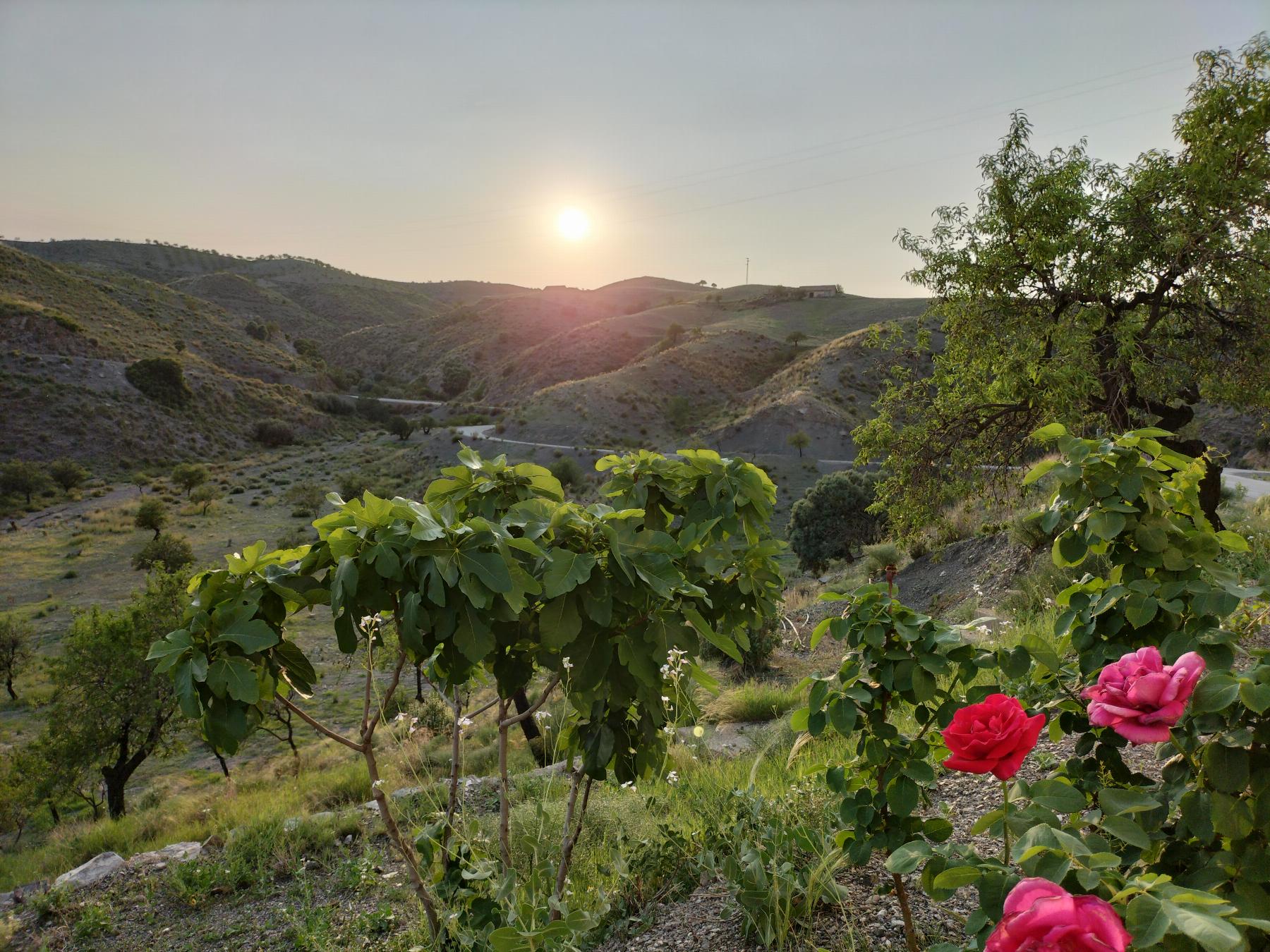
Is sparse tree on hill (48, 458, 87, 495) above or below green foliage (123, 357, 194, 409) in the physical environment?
below

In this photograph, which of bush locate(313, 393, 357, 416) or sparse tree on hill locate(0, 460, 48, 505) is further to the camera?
bush locate(313, 393, 357, 416)

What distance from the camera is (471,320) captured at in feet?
326

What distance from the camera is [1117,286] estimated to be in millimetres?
Result: 9500

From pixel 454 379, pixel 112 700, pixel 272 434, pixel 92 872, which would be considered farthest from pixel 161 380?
pixel 92 872

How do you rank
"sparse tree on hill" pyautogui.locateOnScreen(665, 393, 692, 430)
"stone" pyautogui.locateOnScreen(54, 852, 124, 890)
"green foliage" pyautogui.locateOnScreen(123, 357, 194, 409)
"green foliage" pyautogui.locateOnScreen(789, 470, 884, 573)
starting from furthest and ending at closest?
"green foliage" pyautogui.locateOnScreen(123, 357, 194, 409) < "sparse tree on hill" pyautogui.locateOnScreen(665, 393, 692, 430) < "green foliage" pyautogui.locateOnScreen(789, 470, 884, 573) < "stone" pyautogui.locateOnScreen(54, 852, 124, 890)

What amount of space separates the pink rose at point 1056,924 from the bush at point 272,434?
2536 inches

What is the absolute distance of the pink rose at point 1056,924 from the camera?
89 centimetres

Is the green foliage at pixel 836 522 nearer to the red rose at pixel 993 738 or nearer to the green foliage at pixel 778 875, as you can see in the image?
the green foliage at pixel 778 875

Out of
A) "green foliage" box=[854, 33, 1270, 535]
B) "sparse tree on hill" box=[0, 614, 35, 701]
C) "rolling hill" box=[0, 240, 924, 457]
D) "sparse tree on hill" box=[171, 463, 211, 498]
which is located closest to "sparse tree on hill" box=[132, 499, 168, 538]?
"sparse tree on hill" box=[171, 463, 211, 498]

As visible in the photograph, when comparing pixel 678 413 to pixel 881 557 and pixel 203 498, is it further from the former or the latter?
pixel 881 557

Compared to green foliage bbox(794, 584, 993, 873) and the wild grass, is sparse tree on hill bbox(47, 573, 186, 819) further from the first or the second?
green foliage bbox(794, 584, 993, 873)

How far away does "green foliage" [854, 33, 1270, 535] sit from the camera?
879 cm

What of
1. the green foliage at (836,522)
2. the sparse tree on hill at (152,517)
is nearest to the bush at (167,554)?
the sparse tree on hill at (152,517)

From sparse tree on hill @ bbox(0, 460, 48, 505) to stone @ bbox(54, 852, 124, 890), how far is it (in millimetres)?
45418
